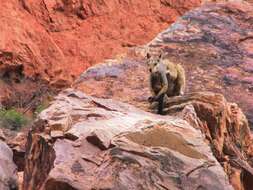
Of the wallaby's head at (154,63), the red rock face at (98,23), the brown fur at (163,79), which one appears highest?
the wallaby's head at (154,63)

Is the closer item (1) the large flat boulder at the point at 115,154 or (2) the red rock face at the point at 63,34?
(1) the large flat boulder at the point at 115,154

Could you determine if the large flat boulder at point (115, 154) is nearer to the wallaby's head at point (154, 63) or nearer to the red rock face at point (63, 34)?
the wallaby's head at point (154, 63)

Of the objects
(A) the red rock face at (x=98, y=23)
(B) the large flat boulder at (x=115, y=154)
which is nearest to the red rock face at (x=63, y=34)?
(A) the red rock face at (x=98, y=23)

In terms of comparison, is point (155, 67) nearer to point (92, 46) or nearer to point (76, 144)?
point (76, 144)

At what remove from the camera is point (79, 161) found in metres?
8.16

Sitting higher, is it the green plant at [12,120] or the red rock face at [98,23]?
the red rock face at [98,23]

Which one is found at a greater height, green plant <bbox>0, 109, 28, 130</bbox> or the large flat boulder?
the large flat boulder

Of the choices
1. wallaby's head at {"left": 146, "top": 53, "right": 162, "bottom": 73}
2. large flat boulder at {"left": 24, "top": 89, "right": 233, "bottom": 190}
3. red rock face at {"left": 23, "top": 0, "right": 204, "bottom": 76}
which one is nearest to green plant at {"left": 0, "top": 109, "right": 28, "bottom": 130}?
red rock face at {"left": 23, "top": 0, "right": 204, "bottom": 76}

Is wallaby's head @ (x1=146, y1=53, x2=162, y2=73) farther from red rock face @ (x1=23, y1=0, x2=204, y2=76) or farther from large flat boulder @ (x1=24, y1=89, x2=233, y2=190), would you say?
red rock face @ (x1=23, y1=0, x2=204, y2=76)

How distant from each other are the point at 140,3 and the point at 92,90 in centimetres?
1303

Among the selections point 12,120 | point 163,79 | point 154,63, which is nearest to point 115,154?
point 163,79

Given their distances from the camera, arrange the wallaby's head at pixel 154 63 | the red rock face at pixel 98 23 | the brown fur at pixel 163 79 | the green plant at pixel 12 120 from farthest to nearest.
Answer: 1. the red rock face at pixel 98 23
2. the green plant at pixel 12 120
3. the wallaby's head at pixel 154 63
4. the brown fur at pixel 163 79

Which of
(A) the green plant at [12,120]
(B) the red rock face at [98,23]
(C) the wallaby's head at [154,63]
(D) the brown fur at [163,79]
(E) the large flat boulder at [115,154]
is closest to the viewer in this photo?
(E) the large flat boulder at [115,154]

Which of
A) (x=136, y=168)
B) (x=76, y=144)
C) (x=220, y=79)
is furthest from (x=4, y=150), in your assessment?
(x=220, y=79)
